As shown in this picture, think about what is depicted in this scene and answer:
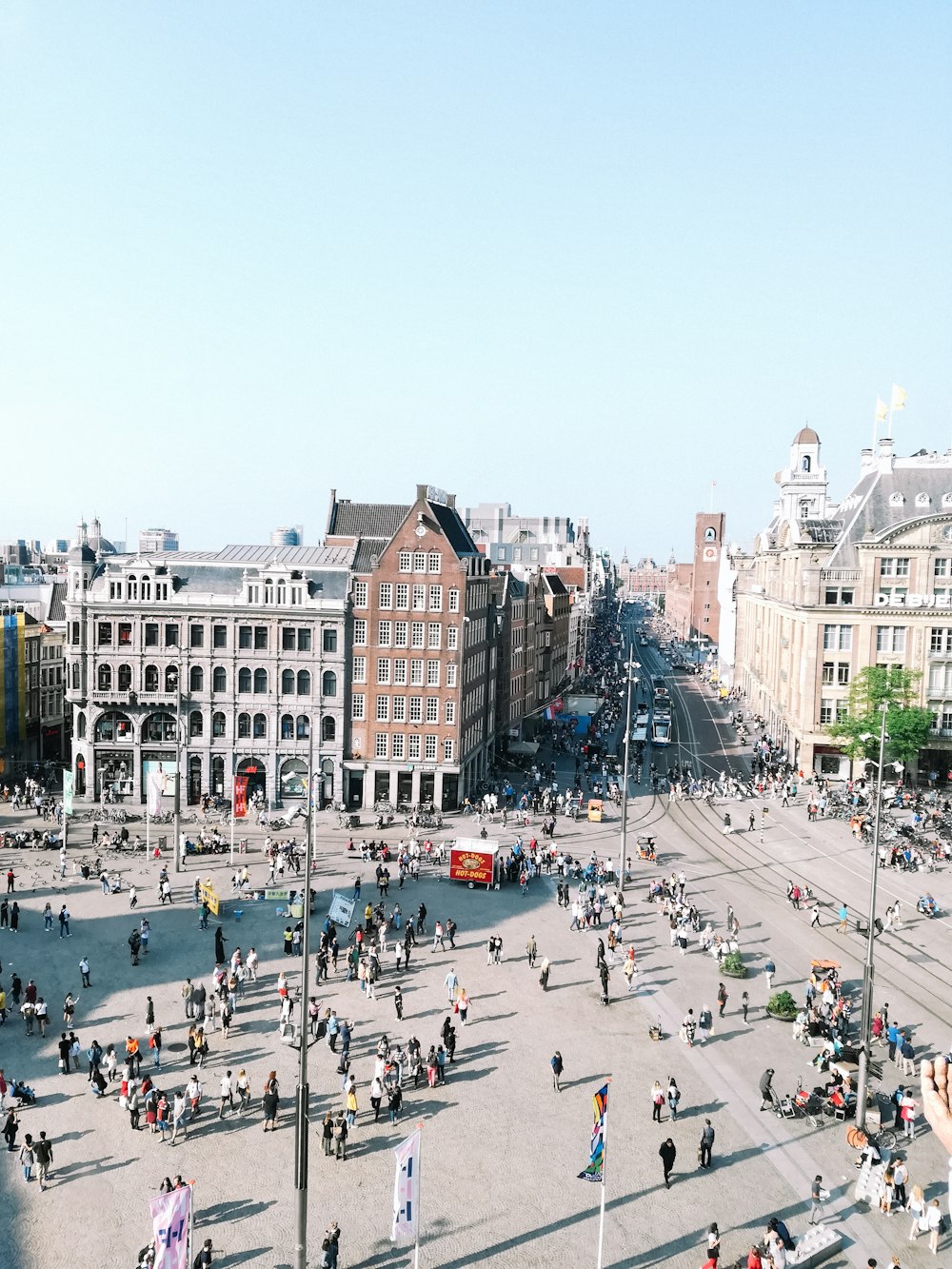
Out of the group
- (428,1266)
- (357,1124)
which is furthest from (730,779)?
(428,1266)

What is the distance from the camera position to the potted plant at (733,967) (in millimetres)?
43844

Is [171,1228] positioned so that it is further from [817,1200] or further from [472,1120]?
[817,1200]

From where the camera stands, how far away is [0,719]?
8612cm

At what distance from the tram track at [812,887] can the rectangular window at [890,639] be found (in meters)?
17.5

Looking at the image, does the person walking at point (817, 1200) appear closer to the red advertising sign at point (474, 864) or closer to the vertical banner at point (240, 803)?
the red advertising sign at point (474, 864)

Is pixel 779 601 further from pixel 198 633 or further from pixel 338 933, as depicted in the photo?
pixel 338 933

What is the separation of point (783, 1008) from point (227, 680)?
44393 millimetres

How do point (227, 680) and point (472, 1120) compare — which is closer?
point (472, 1120)

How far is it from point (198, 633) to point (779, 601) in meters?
56.4

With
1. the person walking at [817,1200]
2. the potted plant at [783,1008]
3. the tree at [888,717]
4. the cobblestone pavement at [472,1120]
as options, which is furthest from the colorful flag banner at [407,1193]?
the tree at [888,717]

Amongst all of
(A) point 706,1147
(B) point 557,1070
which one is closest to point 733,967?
(B) point 557,1070

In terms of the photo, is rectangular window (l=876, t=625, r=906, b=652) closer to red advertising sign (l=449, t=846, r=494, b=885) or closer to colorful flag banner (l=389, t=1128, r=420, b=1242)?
red advertising sign (l=449, t=846, r=494, b=885)

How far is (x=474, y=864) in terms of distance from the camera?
183ft

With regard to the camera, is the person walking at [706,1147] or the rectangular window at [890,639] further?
the rectangular window at [890,639]
